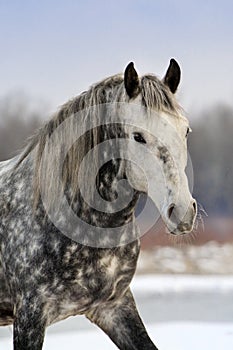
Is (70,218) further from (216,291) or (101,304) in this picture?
(216,291)

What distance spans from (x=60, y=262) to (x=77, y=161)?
19 cm

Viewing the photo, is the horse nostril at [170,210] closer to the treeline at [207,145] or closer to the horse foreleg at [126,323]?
the horse foreleg at [126,323]

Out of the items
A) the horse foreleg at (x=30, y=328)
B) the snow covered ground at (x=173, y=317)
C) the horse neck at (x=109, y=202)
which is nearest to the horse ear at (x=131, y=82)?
the horse neck at (x=109, y=202)

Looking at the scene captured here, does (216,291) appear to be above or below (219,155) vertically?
below

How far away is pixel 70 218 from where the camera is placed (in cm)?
123

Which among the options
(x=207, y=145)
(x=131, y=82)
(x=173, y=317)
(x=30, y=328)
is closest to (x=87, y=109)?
(x=131, y=82)

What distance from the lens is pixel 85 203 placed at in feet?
4.02

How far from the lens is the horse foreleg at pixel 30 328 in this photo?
122 centimetres

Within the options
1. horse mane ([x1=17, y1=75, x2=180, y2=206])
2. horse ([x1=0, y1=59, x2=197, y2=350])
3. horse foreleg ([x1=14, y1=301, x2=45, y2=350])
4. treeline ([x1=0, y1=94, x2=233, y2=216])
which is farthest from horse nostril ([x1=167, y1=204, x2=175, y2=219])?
treeline ([x1=0, y1=94, x2=233, y2=216])

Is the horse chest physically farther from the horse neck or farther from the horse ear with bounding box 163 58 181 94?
the horse ear with bounding box 163 58 181 94

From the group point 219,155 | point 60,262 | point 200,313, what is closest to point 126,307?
point 60,262

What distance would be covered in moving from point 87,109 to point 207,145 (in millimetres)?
2338

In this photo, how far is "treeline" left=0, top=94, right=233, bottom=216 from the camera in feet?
10.7

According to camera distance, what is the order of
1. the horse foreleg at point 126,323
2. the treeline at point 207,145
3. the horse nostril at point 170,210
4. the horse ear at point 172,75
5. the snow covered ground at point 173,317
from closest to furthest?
the horse nostril at point 170,210 → the horse ear at point 172,75 → the horse foreleg at point 126,323 → the snow covered ground at point 173,317 → the treeline at point 207,145
